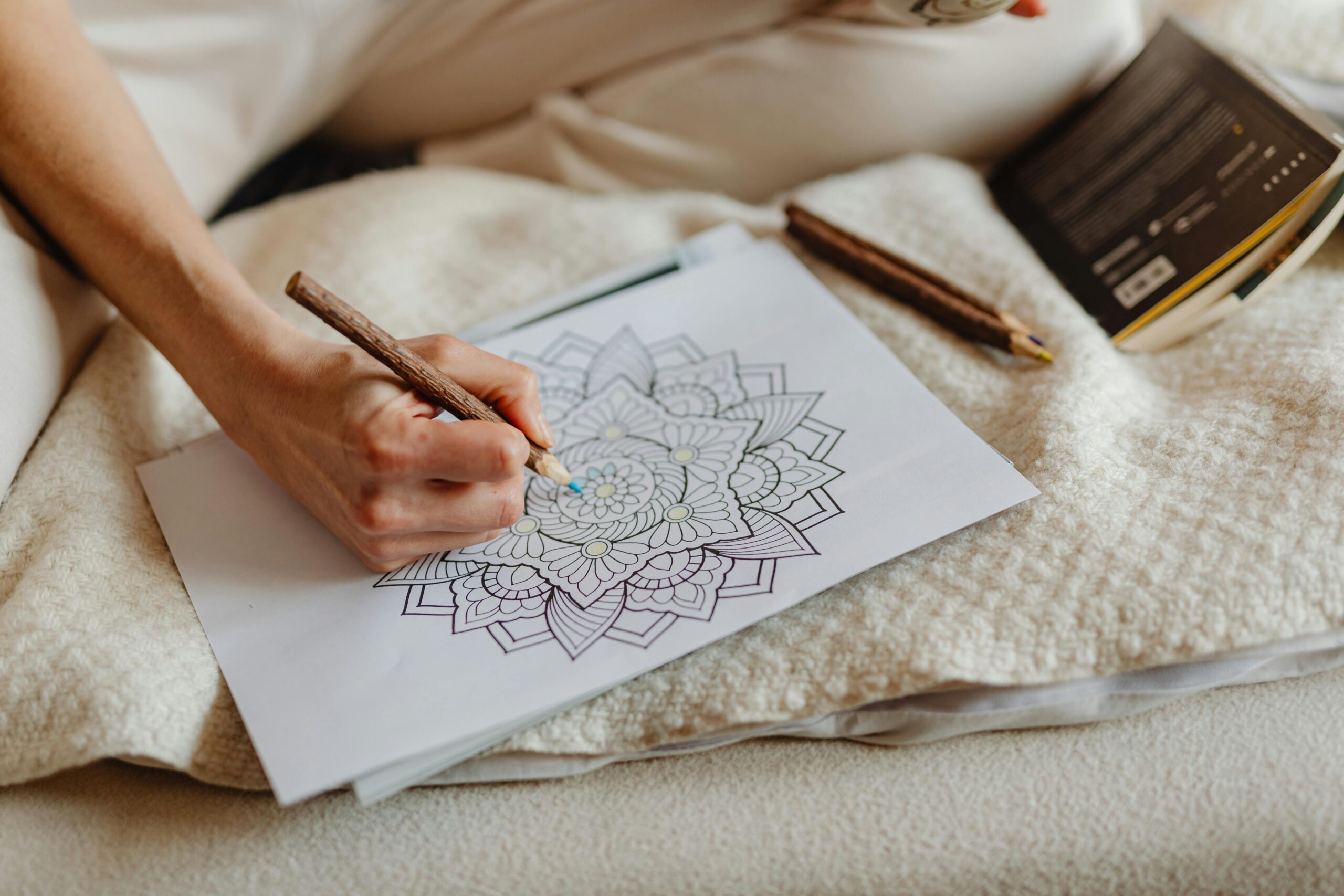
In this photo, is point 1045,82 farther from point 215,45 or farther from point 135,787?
point 135,787

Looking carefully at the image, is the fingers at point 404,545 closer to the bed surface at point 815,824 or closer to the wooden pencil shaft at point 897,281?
the bed surface at point 815,824

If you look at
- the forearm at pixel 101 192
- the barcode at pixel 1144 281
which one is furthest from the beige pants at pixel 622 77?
the barcode at pixel 1144 281

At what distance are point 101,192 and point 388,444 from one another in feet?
0.92

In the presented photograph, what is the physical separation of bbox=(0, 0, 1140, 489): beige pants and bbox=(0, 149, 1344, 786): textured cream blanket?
154 mm

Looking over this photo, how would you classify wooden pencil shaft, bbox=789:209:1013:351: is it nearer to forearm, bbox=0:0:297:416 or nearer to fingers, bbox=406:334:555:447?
fingers, bbox=406:334:555:447

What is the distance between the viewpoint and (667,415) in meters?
0.50

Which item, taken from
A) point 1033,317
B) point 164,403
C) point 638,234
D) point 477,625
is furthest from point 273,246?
point 1033,317

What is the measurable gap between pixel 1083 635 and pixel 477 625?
0.27m

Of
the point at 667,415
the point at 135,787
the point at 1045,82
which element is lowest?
the point at 135,787

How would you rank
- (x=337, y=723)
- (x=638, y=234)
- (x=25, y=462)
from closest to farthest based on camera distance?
(x=337, y=723) → (x=25, y=462) → (x=638, y=234)

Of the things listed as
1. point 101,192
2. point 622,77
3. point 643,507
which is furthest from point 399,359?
point 622,77

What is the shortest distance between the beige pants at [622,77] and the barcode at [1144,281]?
20 centimetres

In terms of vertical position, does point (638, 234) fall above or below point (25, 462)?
above

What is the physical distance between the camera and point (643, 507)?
0.45 meters
